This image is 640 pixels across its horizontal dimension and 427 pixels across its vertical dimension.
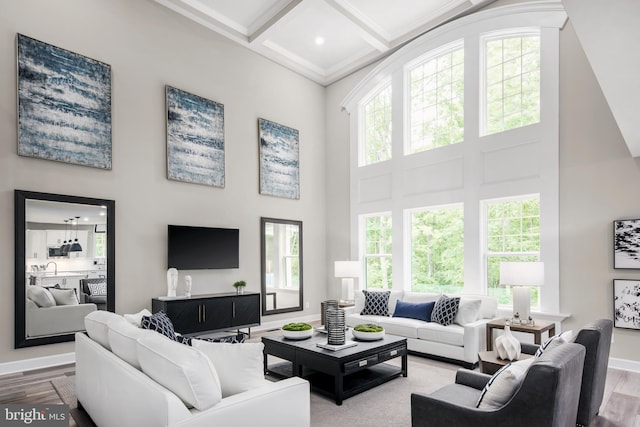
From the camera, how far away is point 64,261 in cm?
459

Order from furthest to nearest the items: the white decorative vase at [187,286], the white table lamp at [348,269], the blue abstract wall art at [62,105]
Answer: the white table lamp at [348,269] → the white decorative vase at [187,286] → the blue abstract wall art at [62,105]

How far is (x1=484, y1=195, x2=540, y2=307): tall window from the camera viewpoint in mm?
5059

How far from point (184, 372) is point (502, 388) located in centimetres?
152

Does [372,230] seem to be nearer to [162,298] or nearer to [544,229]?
[544,229]

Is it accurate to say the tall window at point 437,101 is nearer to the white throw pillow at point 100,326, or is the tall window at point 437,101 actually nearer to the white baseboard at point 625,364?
the white baseboard at point 625,364

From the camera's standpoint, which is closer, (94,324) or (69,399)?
(94,324)

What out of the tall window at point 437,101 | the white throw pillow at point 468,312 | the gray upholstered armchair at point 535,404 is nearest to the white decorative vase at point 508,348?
the gray upholstered armchair at point 535,404

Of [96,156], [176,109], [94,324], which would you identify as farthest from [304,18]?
[94,324]

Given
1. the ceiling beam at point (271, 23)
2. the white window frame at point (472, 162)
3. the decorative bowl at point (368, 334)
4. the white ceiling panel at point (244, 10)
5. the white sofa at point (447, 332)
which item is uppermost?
the white ceiling panel at point (244, 10)

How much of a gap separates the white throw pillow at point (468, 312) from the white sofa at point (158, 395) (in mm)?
3043

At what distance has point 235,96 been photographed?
6.52 meters

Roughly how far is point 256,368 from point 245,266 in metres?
4.45

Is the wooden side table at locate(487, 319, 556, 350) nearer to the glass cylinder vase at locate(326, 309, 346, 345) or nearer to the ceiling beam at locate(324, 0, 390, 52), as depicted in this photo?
the glass cylinder vase at locate(326, 309, 346, 345)

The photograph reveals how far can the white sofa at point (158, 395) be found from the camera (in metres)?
1.75
